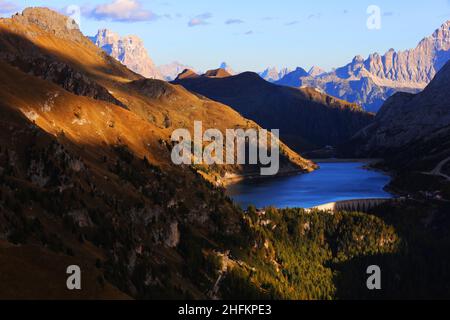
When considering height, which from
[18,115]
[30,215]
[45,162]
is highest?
[18,115]

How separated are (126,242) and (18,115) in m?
58.2

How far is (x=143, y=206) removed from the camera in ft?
652

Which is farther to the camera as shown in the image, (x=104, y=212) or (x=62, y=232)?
(x=104, y=212)

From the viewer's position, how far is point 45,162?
17100cm

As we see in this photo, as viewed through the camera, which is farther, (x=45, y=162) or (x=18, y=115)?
(x=18, y=115)
